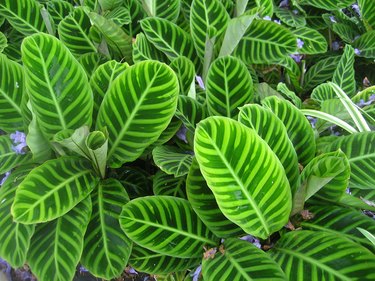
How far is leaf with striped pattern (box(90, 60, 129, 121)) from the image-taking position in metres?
0.97

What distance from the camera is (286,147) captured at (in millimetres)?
817

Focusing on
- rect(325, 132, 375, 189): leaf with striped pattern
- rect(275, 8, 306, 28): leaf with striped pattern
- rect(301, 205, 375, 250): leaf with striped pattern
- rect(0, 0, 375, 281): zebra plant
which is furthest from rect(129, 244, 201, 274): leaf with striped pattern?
rect(275, 8, 306, 28): leaf with striped pattern

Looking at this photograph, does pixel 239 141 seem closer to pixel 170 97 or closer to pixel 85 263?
pixel 170 97

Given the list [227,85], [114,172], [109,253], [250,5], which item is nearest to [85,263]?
[109,253]

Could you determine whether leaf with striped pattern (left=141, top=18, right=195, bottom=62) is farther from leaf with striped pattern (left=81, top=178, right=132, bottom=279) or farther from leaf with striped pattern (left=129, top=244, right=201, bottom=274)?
leaf with striped pattern (left=129, top=244, right=201, bottom=274)

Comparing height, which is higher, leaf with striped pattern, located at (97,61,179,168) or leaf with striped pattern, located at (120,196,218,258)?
leaf with striped pattern, located at (97,61,179,168)

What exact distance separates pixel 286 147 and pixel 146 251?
343mm

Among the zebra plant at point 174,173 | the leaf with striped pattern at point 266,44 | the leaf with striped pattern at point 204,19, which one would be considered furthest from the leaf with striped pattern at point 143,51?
the leaf with striped pattern at point 266,44

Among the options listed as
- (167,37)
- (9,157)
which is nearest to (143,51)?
(167,37)

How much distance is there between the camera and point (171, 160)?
0.90 metres

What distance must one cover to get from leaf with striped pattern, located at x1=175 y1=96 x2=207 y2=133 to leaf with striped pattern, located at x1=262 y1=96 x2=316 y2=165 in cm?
18

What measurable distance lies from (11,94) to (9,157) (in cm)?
14

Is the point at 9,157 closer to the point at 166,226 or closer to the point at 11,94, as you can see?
the point at 11,94

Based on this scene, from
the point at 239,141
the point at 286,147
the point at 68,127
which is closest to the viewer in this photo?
the point at 239,141
